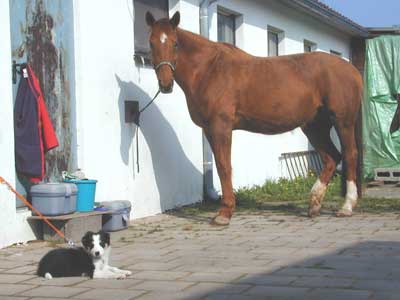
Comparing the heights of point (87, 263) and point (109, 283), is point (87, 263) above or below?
above

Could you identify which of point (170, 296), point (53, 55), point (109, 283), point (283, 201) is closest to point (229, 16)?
point (283, 201)

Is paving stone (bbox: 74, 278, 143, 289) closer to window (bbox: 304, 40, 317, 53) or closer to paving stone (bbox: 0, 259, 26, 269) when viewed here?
paving stone (bbox: 0, 259, 26, 269)

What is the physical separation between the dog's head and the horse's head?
3266mm

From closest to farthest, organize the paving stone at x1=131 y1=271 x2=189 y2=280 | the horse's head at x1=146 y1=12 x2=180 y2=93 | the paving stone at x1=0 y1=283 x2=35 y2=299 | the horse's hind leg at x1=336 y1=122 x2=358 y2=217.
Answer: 1. the paving stone at x1=0 y1=283 x2=35 y2=299
2. the paving stone at x1=131 y1=271 x2=189 y2=280
3. the horse's head at x1=146 y1=12 x2=180 y2=93
4. the horse's hind leg at x1=336 y1=122 x2=358 y2=217

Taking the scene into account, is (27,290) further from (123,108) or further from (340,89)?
(340,89)

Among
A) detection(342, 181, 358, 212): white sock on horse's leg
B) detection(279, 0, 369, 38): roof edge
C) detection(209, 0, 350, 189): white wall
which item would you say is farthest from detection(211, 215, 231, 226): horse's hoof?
detection(279, 0, 369, 38): roof edge

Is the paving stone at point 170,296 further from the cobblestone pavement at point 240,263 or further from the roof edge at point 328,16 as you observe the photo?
the roof edge at point 328,16

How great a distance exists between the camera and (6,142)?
7.59 metres

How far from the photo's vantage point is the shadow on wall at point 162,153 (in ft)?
32.2

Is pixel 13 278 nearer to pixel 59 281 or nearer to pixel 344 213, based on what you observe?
pixel 59 281

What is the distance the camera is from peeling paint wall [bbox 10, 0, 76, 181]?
8.09 metres

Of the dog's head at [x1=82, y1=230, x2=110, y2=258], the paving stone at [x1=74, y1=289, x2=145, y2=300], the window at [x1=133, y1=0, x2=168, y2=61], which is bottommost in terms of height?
the paving stone at [x1=74, y1=289, x2=145, y2=300]

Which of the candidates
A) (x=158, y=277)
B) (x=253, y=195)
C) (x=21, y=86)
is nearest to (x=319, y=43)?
(x=253, y=195)

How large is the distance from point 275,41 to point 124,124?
7.18 meters
